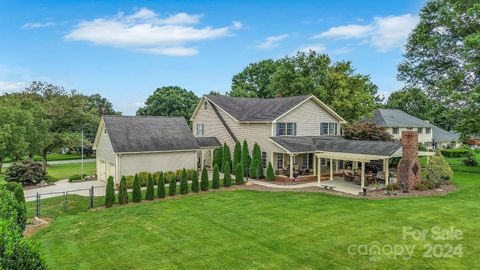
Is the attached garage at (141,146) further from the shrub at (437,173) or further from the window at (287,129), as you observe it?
the shrub at (437,173)

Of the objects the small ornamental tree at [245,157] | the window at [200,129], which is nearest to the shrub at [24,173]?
the window at [200,129]

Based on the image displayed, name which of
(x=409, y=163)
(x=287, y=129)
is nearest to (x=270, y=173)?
(x=287, y=129)

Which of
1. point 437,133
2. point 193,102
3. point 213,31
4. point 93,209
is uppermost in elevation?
point 213,31

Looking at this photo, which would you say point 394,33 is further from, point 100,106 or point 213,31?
point 100,106

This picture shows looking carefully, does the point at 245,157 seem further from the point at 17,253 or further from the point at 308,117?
the point at 17,253

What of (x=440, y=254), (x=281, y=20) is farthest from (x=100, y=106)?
(x=440, y=254)

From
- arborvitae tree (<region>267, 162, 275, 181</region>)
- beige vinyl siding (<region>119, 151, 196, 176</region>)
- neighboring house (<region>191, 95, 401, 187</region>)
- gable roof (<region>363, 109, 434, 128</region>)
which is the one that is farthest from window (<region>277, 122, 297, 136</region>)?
gable roof (<region>363, 109, 434, 128</region>)
